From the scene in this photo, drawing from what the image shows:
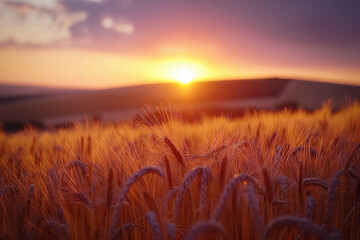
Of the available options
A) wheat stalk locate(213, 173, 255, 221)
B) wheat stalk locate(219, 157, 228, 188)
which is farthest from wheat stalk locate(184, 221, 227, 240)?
wheat stalk locate(219, 157, 228, 188)

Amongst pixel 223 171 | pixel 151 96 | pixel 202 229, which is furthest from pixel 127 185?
pixel 151 96

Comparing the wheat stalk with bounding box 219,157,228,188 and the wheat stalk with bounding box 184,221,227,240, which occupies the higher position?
the wheat stalk with bounding box 219,157,228,188

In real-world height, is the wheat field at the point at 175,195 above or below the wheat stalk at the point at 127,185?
below

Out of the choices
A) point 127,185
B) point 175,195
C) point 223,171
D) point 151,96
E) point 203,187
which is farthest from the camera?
point 151,96

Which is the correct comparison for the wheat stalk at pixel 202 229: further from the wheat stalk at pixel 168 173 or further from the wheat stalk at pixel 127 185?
the wheat stalk at pixel 168 173

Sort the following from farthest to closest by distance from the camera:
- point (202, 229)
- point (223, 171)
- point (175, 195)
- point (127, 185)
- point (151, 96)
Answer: point (151, 96)
point (175, 195)
point (223, 171)
point (127, 185)
point (202, 229)

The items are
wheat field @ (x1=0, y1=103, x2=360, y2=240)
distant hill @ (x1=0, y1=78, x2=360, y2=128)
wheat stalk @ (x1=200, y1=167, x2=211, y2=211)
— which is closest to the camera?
wheat stalk @ (x1=200, y1=167, x2=211, y2=211)

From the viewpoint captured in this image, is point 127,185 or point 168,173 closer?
point 127,185

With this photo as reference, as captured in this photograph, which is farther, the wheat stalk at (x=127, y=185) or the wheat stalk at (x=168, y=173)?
the wheat stalk at (x=168, y=173)

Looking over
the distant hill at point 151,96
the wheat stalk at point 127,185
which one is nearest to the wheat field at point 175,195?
the wheat stalk at point 127,185

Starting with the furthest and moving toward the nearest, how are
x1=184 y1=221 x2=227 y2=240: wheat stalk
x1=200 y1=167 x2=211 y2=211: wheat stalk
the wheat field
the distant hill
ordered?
the distant hill → the wheat field → x1=200 y1=167 x2=211 y2=211: wheat stalk → x1=184 y1=221 x2=227 y2=240: wheat stalk

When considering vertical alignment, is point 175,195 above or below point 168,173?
below

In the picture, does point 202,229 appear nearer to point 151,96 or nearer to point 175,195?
point 175,195

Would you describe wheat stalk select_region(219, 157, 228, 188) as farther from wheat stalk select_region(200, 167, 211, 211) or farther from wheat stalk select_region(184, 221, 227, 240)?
wheat stalk select_region(184, 221, 227, 240)
